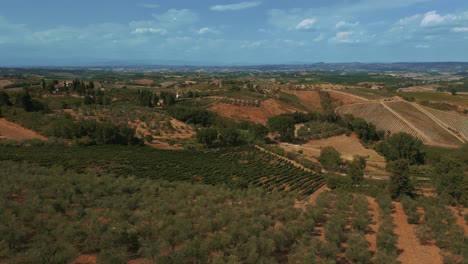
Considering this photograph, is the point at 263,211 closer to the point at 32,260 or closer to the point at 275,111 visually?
the point at 32,260

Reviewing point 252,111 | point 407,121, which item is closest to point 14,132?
point 252,111

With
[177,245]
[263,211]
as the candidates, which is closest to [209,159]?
[263,211]

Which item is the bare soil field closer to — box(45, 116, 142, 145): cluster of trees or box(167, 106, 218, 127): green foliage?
box(167, 106, 218, 127): green foliage

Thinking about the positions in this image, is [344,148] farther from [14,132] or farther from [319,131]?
[14,132]

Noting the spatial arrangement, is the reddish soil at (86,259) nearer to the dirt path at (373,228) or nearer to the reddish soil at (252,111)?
the dirt path at (373,228)

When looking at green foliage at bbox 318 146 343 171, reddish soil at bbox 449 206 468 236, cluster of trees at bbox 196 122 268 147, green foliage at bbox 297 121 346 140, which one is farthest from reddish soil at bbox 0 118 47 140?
reddish soil at bbox 449 206 468 236

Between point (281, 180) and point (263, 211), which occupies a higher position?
point (263, 211)

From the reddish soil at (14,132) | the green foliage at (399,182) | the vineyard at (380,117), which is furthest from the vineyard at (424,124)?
the reddish soil at (14,132)
